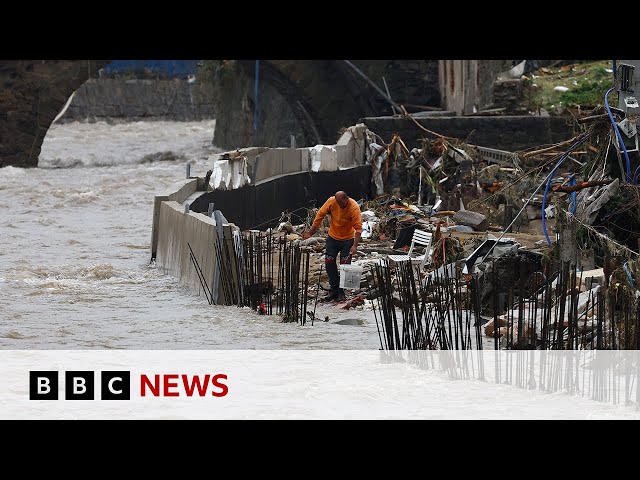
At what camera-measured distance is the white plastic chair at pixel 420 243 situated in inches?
743

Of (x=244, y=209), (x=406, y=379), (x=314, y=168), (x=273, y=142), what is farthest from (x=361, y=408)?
(x=273, y=142)

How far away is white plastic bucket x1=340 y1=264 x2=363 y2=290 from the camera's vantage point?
17297mm

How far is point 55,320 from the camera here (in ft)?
52.5

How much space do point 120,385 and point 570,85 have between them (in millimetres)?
28419

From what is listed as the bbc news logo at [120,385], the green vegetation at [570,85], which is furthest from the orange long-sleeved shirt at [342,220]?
the green vegetation at [570,85]

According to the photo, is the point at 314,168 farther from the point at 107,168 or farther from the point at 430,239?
the point at 107,168

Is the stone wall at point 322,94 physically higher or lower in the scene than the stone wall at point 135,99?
lower

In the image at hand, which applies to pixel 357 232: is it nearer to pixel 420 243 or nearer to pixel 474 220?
pixel 420 243

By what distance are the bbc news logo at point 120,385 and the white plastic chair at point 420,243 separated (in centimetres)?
682

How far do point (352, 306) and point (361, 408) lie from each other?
18.8 ft

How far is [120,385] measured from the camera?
12.1m

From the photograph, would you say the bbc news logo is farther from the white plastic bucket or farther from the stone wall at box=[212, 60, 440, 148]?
the stone wall at box=[212, 60, 440, 148]

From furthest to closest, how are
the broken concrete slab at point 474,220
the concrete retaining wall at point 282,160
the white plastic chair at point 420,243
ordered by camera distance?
the broken concrete slab at point 474,220 → the concrete retaining wall at point 282,160 → the white plastic chair at point 420,243

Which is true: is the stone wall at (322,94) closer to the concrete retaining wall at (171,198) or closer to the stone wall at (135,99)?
the stone wall at (135,99)
